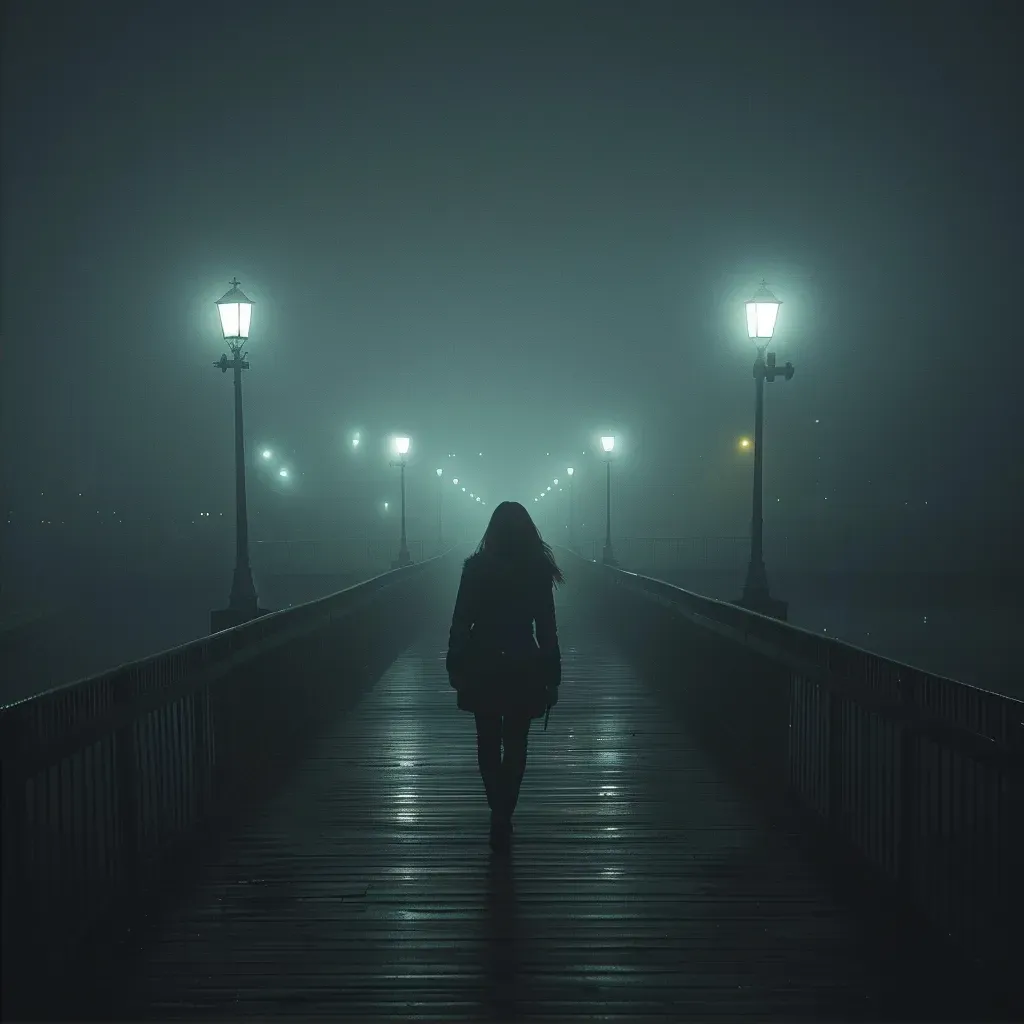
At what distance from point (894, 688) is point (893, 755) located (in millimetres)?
477

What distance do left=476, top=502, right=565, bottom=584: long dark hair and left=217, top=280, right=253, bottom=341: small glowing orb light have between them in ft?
35.4

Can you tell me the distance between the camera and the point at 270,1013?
15.6 feet

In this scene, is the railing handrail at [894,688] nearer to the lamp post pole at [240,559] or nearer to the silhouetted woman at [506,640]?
the silhouetted woman at [506,640]

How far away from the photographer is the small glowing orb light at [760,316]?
55.2 feet

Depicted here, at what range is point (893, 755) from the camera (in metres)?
6.29

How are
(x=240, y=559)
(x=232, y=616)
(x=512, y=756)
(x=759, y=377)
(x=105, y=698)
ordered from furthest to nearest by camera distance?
→ (x=759, y=377)
(x=240, y=559)
(x=232, y=616)
(x=512, y=756)
(x=105, y=698)

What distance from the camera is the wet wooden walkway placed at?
4926 millimetres

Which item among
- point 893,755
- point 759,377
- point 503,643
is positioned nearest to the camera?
point 893,755

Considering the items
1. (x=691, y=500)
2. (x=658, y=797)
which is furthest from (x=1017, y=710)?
(x=691, y=500)

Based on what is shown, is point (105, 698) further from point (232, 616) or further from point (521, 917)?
point (232, 616)

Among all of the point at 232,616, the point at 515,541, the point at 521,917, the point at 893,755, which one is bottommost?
the point at 521,917

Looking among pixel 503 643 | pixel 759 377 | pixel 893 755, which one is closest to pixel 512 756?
pixel 503 643

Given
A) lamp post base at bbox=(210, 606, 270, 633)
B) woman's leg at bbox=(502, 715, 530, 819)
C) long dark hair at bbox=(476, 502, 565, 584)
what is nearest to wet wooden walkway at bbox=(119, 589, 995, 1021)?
woman's leg at bbox=(502, 715, 530, 819)

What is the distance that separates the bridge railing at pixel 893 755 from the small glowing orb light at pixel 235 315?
8.55 m
